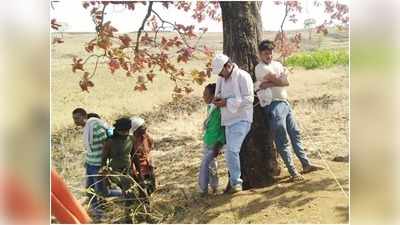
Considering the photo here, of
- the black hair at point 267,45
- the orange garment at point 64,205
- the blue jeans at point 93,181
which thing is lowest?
the orange garment at point 64,205

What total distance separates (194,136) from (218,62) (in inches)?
25.0

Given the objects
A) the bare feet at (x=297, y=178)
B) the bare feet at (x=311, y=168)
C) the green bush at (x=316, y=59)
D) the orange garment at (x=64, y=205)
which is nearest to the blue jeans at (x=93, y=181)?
the orange garment at (x=64, y=205)

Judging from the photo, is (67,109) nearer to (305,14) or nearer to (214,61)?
(214,61)

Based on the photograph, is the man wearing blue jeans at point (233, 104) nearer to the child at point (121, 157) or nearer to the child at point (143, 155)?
the child at point (143, 155)

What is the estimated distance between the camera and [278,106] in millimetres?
6688

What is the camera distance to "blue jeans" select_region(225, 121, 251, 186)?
6656 mm

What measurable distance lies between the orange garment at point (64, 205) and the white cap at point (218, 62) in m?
1.51

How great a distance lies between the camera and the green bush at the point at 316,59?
661 cm

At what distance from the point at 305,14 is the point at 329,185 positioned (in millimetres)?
1378

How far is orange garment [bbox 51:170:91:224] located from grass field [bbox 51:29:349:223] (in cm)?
6

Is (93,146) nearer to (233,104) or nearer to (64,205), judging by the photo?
(64,205)

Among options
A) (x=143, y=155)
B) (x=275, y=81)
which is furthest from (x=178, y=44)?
(x=143, y=155)
